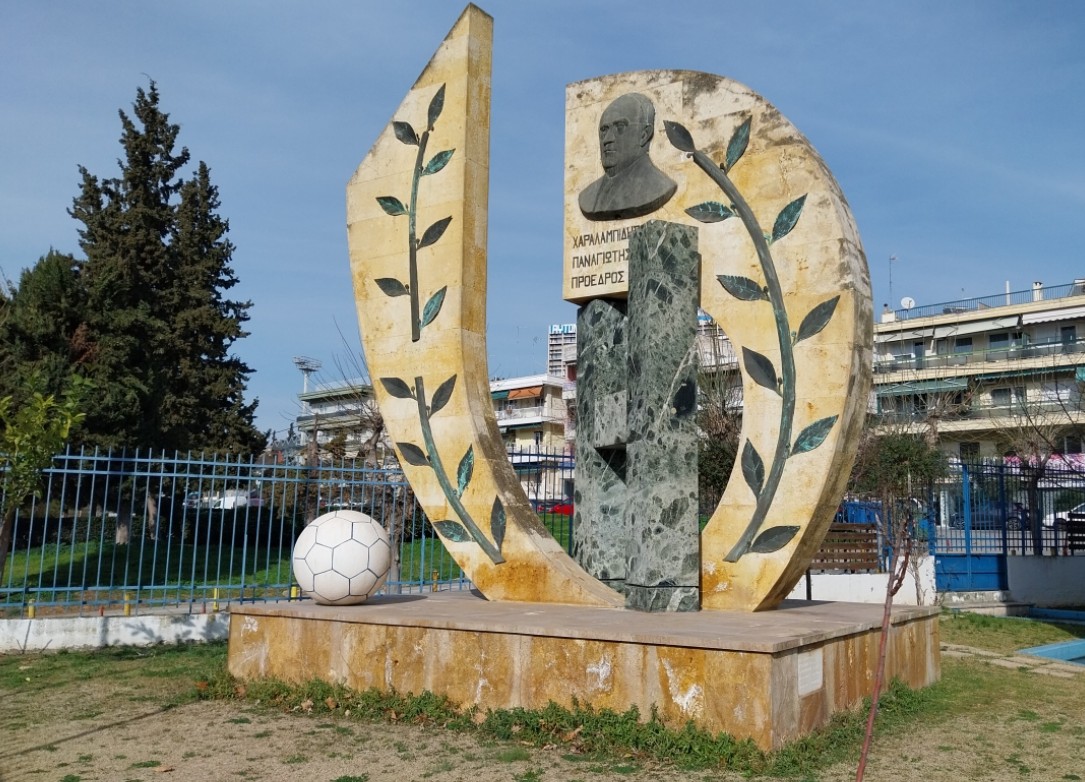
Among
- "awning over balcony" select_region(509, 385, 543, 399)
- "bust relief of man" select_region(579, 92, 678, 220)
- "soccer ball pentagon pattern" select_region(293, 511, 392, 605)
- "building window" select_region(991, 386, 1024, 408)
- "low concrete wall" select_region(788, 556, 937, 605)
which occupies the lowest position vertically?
"low concrete wall" select_region(788, 556, 937, 605)

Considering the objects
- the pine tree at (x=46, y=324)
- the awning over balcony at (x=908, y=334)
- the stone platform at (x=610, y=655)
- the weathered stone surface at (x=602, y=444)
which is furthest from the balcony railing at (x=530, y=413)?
the stone platform at (x=610, y=655)

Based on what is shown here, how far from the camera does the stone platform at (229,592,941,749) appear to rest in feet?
18.9

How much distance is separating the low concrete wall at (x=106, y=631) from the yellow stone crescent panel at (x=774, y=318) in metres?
5.72

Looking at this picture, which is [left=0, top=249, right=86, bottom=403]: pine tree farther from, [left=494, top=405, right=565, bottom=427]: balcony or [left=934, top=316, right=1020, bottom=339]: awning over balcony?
[left=934, top=316, right=1020, bottom=339]: awning over balcony

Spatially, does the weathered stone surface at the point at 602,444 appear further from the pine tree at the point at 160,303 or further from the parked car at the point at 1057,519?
the pine tree at the point at 160,303

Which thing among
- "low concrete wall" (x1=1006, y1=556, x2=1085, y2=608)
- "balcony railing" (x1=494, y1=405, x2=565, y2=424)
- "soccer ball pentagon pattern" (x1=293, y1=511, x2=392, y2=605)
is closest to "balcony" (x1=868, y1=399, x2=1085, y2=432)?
"low concrete wall" (x1=1006, y1=556, x2=1085, y2=608)

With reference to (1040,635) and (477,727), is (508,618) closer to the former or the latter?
(477,727)

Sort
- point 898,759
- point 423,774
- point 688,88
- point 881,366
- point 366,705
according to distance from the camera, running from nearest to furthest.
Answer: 1. point 423,774
2. point 898,759
3. point 366,705
4. point 688,88
5. point 881,366

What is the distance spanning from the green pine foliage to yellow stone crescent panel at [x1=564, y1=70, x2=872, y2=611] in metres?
15.9

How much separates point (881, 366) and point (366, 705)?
28.9 meters

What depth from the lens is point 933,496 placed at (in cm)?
1695

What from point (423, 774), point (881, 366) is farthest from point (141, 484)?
point (881, 366)

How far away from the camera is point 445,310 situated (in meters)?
9.23

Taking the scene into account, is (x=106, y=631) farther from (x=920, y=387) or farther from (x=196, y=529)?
(x=920, y=387)
